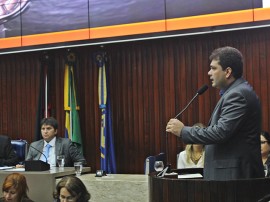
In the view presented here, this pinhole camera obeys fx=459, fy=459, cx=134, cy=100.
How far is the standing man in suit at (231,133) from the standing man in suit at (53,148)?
259cm

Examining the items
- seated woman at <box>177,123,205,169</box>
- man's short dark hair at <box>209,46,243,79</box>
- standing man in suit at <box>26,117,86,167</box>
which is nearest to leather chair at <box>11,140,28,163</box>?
standing man in suit at <box>26,117,86,167</box>

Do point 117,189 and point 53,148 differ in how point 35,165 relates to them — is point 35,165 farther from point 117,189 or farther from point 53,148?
point 53,148

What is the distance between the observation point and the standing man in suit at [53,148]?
4.80 m

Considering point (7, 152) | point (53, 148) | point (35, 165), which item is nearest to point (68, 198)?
point (35, 165)

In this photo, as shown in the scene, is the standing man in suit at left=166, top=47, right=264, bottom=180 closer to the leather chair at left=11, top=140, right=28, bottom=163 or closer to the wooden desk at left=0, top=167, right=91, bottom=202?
the wooden desk at left=0, top=167, right=91, bottom=202

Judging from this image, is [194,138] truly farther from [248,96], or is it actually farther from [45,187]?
[45,187]

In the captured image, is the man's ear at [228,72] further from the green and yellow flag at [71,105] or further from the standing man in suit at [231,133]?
the green and yellow flag at [71,105]

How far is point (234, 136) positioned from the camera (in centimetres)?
234

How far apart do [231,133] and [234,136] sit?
0.05 metres

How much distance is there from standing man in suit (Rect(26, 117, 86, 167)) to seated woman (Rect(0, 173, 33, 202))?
3.68 ft

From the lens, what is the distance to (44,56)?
20.2 feet

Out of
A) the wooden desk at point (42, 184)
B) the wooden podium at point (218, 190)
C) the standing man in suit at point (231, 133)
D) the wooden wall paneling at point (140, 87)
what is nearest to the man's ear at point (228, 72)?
the standing man in suit at point (231, 133)

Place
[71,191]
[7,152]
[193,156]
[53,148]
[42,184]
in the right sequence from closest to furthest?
[71,191], [42,184], [193,156], [53,148], [7,152]

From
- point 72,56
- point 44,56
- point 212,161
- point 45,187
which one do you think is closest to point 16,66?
point 44,56
